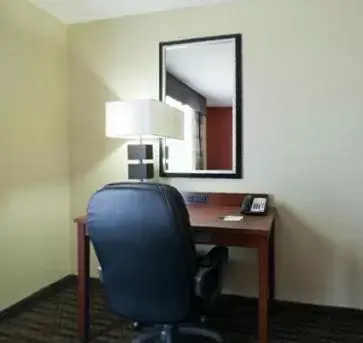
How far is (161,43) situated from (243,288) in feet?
6.41

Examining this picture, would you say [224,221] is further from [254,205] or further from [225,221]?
[254,205]

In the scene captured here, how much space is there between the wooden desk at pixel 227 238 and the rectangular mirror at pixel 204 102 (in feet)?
→ 1.05

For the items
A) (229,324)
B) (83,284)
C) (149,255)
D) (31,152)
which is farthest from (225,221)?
(31,152)

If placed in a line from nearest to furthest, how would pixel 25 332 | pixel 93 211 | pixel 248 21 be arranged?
pixel 93 211, pixel 25 332, pixel 248 21

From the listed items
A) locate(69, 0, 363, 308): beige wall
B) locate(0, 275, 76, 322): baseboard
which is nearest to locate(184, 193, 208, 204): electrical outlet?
locate(69, 0, 363, 308): beige wall

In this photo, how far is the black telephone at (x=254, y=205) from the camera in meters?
2.48

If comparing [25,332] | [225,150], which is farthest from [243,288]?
[25,332]

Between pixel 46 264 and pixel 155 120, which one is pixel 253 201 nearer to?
pixel 155 120

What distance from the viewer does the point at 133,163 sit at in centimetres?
291

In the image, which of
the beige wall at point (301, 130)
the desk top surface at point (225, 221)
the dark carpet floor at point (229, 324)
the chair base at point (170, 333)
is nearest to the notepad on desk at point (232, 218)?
the desk top surface at point (225, 221)

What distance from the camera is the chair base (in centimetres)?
206

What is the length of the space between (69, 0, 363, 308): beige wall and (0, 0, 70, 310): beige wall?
82 centimetres

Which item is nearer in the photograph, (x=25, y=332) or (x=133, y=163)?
(x=25, y=332)

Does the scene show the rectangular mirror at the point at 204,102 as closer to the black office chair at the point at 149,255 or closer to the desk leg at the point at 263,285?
the desk leg at the point at 263,285
